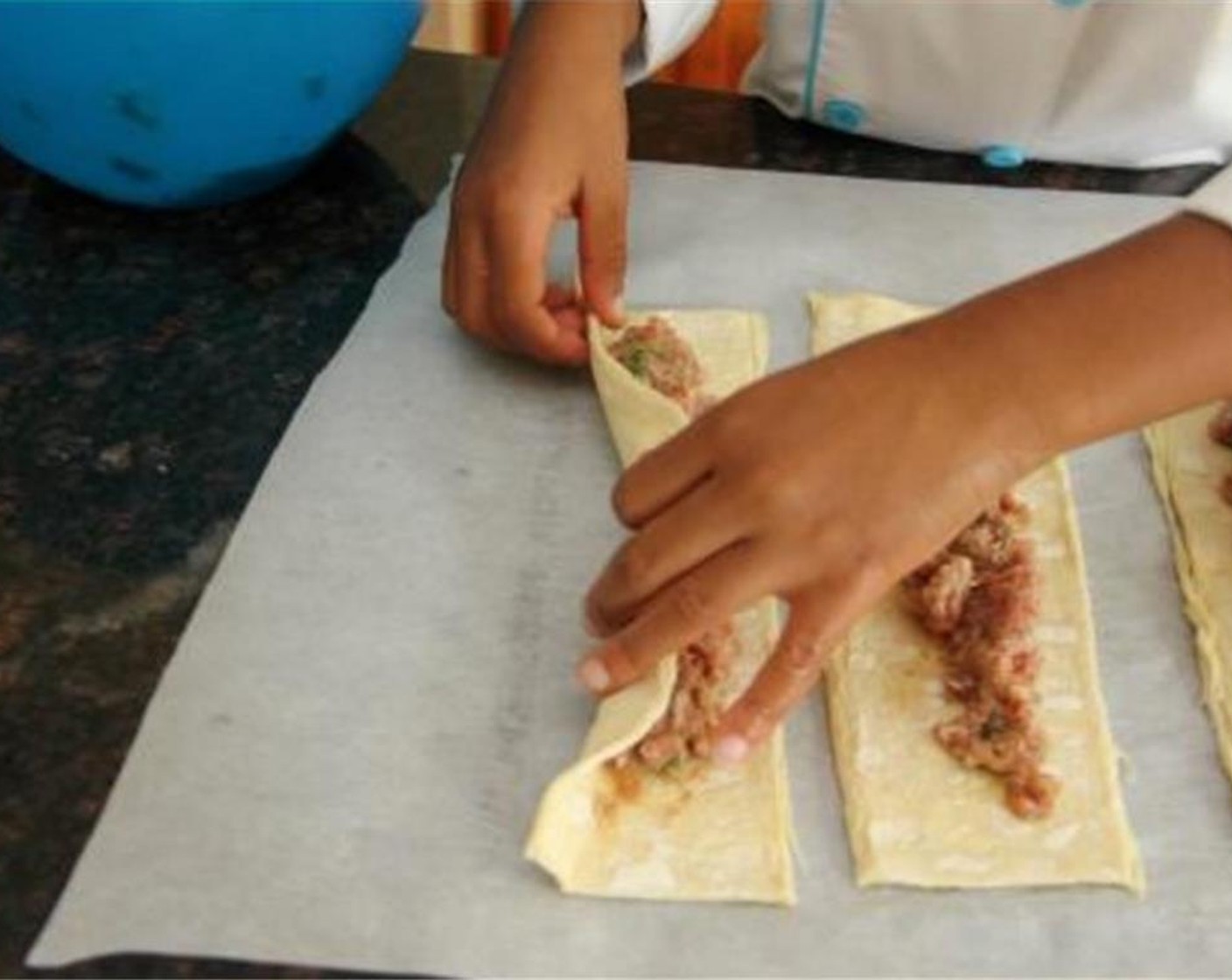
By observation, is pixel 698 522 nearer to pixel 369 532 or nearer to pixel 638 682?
pixel 638 682

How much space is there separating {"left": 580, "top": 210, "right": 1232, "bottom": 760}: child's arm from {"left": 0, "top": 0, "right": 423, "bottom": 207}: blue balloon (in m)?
0.46

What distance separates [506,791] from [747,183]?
1.95 ft

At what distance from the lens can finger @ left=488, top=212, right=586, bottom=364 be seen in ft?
3.59

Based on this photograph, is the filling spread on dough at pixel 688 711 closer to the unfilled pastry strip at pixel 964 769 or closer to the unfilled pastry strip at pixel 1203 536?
the unfilled pastry strip at pixel 964 769

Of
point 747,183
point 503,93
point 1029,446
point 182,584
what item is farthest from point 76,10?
point 1029,446

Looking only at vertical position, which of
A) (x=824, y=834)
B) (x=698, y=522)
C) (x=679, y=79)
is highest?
(x=698, y=522)

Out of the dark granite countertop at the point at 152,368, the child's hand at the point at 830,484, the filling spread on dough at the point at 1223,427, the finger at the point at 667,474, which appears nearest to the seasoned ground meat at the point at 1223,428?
the filling spread on dough at the point at 1223,427

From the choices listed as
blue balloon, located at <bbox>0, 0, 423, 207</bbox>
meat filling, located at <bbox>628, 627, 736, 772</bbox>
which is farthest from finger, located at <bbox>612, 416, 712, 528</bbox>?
blue balloon, located at <bbox>0, 0, 423, 207</bbox>

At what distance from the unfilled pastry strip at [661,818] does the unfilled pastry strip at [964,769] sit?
0.15ft

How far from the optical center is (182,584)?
0.99 metres

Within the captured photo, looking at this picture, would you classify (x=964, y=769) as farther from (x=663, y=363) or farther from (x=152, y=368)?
(x=152, y=368)

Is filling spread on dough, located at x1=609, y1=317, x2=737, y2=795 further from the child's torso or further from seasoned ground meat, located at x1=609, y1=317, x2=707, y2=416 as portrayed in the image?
the child's torso

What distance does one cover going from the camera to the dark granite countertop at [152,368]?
905 mm

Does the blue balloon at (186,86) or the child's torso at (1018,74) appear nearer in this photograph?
the blue balloon at (186,86)
